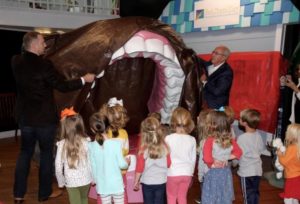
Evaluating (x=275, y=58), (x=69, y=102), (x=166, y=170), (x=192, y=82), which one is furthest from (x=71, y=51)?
(x=275, y=58)

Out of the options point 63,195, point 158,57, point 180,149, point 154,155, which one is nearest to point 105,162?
point 154,155

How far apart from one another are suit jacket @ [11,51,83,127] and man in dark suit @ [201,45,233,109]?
126 cm

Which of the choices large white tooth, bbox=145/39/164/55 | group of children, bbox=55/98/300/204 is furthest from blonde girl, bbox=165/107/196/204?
large white tooth, bbox=145/39/164/55

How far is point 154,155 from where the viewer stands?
2.27 m

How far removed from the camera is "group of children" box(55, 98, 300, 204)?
232cm

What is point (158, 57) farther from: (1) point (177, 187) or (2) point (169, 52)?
(1) point (177, 187)

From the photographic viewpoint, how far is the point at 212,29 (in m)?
5.43

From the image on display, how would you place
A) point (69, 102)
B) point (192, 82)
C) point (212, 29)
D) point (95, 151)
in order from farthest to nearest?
point (212, 29), point (192, 82), point (69, 102), point (95, 151)

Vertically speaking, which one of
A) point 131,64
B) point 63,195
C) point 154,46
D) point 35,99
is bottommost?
point 63,195

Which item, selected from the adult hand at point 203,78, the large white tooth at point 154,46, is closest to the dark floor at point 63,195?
the adult hand at point 203,78

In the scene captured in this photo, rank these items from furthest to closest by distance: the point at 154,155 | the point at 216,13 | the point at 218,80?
the point at 216,13
the point at 218,80
the point at 154,155

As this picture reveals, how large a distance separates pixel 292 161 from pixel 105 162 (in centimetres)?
135

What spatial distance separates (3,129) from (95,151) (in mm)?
4610

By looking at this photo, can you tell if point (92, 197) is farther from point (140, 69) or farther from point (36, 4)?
point (36, 4)
